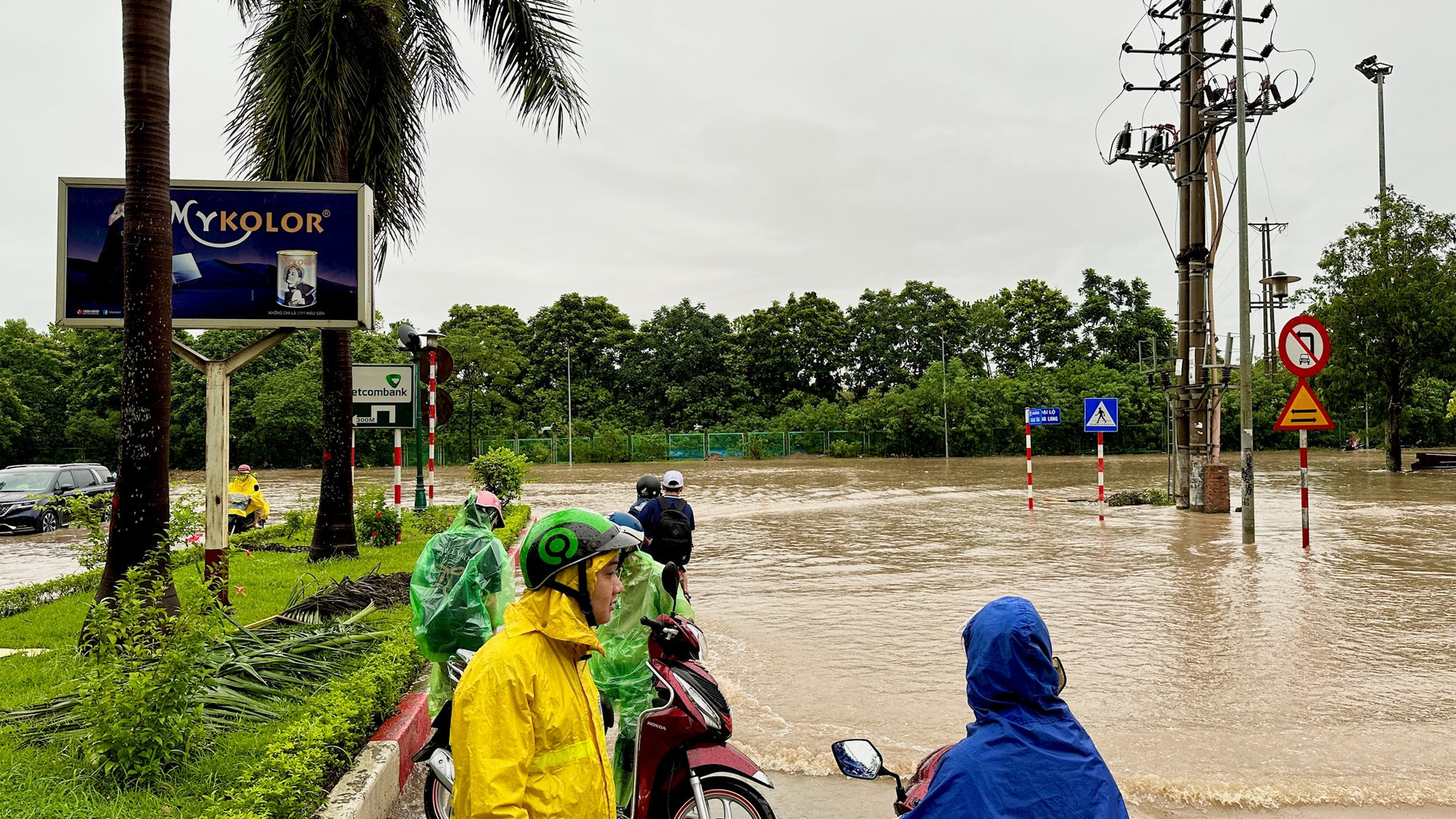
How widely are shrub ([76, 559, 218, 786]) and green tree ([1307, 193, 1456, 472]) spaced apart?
113 ft

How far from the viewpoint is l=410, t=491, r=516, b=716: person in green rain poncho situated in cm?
440

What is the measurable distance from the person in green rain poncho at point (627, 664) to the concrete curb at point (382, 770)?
1.21 meters

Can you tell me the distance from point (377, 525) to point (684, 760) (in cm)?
1097

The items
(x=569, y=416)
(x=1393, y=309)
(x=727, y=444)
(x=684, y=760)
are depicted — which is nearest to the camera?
(x=684, y=760)

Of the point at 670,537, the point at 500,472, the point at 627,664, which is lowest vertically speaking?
the point at 627,664

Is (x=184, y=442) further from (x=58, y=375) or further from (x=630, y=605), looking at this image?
(x=630, y=605)

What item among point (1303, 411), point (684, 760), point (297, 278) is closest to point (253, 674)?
point (684, 760)

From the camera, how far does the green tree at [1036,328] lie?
56.2m

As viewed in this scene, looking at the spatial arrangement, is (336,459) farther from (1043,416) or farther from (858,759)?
(1043,416)

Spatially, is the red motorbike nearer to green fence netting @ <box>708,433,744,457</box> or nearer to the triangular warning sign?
the triangular warning sign

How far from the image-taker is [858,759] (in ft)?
8.02

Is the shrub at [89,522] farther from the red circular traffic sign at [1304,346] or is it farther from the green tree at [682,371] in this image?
the green tree at [682,371]

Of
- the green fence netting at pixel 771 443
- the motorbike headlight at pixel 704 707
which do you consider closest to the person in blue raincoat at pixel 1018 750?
the motorbike headlight at pixel 704 707

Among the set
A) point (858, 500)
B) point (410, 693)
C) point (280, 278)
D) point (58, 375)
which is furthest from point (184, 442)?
point (410, 693)
